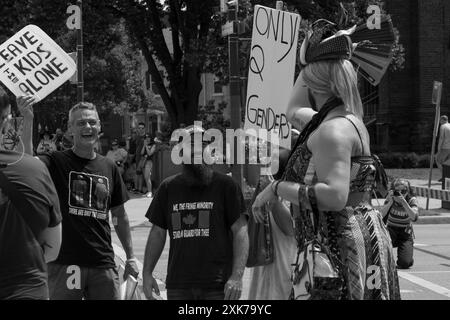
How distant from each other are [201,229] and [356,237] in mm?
1512

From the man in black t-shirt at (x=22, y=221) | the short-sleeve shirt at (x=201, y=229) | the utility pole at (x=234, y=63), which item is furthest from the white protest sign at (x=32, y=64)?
the utility pole at (x=234, y=63)

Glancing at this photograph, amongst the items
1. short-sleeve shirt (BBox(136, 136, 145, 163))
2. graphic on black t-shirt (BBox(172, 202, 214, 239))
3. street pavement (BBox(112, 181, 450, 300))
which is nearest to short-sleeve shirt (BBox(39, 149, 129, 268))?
graphic on black t-shirt (BBox(172, 202, 214, 239))

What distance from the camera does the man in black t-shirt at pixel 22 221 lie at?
122 inches

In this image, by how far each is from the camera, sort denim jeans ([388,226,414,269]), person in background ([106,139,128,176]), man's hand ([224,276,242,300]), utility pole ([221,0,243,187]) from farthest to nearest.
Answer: person in background ([106,139,128,176]) → utility pole ([221,0,243,187]) → denim jeans ([388,226,414,269]) → man's hand ([224,276,242,300])

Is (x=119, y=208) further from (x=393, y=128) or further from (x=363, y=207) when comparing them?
(x=393, y=128)

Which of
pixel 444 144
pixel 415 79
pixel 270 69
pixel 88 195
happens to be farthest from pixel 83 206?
pixel 415 79

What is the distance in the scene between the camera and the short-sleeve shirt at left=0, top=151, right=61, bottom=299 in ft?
10.2

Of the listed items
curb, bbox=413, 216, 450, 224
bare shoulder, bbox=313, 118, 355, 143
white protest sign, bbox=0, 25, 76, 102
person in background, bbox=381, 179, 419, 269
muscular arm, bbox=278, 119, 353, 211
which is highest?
white protest sign, bbox=0, 25, 76, 102

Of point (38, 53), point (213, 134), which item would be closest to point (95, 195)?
point (213, 134)

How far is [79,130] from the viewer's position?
4934 millimetres

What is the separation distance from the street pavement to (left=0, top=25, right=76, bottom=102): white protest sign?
10.5 feet

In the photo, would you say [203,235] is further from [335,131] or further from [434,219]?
[434,219]

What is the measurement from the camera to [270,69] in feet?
21.7

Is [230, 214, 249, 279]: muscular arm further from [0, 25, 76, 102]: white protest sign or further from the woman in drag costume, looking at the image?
[0, 25, 76, 102]: white protest sign
